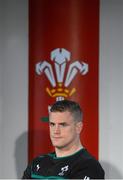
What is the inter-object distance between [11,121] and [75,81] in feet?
1.20

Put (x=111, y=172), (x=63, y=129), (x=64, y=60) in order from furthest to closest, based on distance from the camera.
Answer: (x=111, y=172), (x=64, y=60), (x=63, y=129)

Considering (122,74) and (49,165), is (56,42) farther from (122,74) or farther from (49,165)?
(49,165)

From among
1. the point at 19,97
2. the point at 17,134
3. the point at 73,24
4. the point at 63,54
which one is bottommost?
the point at 17,134

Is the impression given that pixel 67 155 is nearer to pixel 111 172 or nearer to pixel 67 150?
pixel 67 150

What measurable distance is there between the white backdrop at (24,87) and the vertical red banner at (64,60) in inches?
4.9

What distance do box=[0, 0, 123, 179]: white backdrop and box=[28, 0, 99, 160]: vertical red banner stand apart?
4.9 inches

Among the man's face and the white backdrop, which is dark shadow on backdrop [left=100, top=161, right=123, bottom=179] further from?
the man's face

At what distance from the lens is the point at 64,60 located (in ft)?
5.01

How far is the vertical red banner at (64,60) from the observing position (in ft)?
4.95

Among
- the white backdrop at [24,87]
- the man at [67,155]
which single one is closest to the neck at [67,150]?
the man at [67,155]

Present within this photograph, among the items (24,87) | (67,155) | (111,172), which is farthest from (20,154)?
(67,155)

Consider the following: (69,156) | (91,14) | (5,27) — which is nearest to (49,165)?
(69,156)

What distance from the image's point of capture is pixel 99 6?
1.59 m

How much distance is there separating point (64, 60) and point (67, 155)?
620 millimetres
